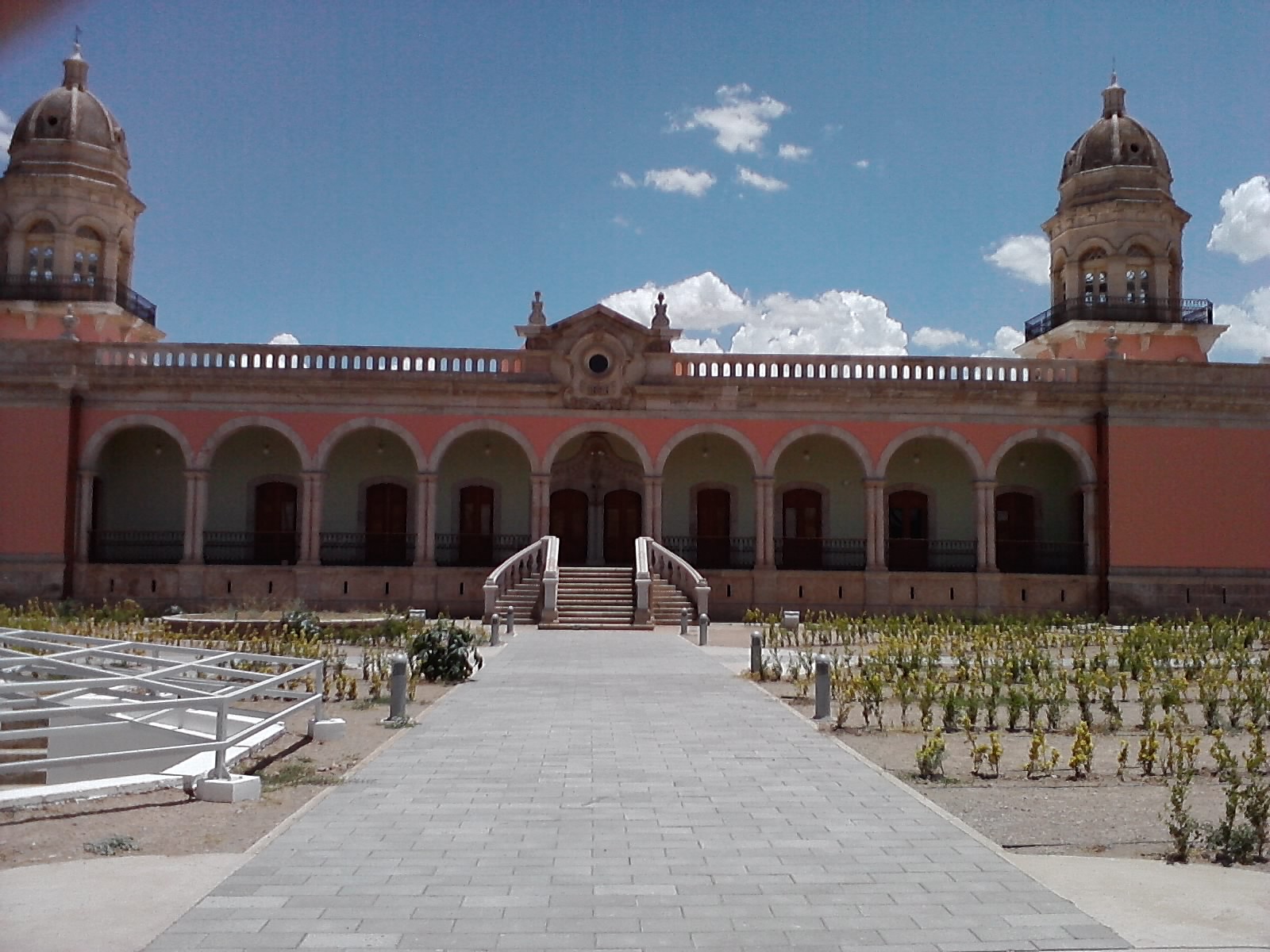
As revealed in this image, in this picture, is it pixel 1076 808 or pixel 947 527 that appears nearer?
pixel 1076 808

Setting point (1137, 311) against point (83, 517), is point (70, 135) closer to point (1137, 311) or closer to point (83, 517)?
point (83, 517)

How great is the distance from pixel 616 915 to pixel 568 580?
20652 millimetres

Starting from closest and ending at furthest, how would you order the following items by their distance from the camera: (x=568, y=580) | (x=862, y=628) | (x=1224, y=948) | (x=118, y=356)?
(x=1224, y=948) → (x=862, y=628) → (x=568, y=580) → (x=118, y=356)

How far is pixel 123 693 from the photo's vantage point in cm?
1191

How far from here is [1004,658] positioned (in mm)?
14836

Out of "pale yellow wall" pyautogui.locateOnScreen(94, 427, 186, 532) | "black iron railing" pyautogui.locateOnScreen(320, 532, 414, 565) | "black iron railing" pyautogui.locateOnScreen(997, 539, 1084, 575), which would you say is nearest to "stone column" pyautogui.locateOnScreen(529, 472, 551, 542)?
"black iron railing" pyautogui.locateOnScreen(320, 532, 414, 565)

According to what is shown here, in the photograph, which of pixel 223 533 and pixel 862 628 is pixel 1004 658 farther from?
pixel 223 533

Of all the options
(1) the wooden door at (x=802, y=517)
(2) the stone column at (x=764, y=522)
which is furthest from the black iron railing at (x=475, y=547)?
(1) the wooden door at (x=802, y=517)

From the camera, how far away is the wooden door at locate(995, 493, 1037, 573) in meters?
30.8

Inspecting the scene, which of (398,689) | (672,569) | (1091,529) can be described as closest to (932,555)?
(1091,529)

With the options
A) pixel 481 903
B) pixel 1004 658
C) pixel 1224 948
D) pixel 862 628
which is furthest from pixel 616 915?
pixel 862 628

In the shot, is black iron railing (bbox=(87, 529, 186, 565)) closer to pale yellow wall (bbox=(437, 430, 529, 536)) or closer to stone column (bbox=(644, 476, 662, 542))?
pale yellow wall (bbox=(437, 430, 529, 536))

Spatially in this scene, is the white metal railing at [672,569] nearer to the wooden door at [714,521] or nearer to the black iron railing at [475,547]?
the wooden door at [714,521]

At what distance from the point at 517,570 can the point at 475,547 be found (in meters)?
4.39
